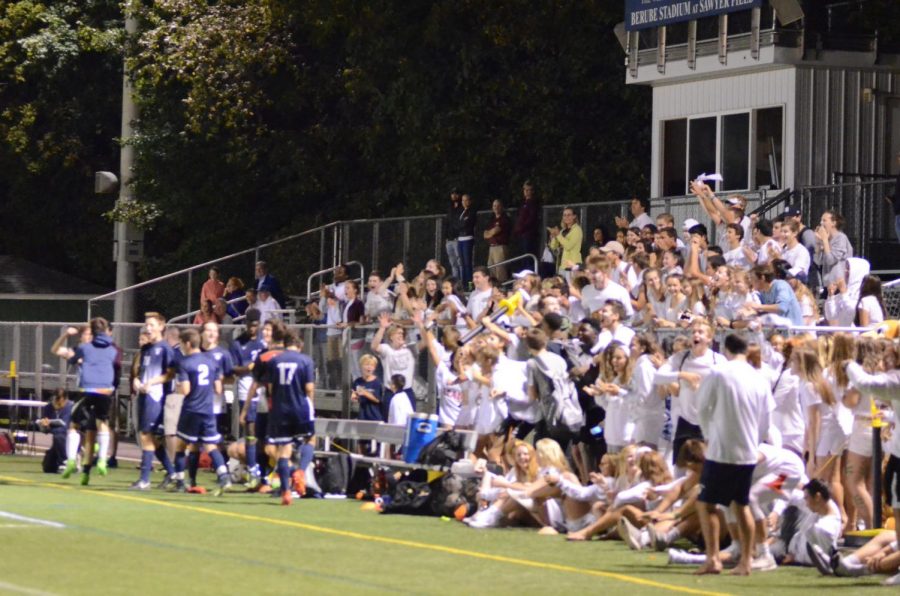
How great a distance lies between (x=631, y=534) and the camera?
48.7 feet

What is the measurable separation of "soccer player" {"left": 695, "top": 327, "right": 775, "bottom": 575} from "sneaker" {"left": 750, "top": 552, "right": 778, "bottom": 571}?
18cm

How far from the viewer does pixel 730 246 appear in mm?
20953

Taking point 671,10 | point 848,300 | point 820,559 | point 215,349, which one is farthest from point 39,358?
point 820,559

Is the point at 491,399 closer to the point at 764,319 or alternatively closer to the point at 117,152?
the point at 764,319

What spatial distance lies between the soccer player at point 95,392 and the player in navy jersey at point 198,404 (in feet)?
5.58

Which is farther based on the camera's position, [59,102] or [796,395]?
[59,102]

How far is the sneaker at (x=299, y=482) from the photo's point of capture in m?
19.5

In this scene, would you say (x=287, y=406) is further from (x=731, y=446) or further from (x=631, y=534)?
(x=731, y=446)

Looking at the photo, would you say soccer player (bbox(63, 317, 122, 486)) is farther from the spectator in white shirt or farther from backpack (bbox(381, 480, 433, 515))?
the spectator in white shirt

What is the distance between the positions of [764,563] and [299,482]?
735 cm

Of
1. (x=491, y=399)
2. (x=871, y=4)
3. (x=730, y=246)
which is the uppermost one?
(x=871, y=4)

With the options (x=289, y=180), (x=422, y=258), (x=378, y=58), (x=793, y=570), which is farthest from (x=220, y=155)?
(x=793, y=570)

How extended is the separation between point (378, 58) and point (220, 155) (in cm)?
509

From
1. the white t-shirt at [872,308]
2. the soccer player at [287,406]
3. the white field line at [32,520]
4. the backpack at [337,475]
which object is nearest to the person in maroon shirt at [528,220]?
the backpack at [337,475]
